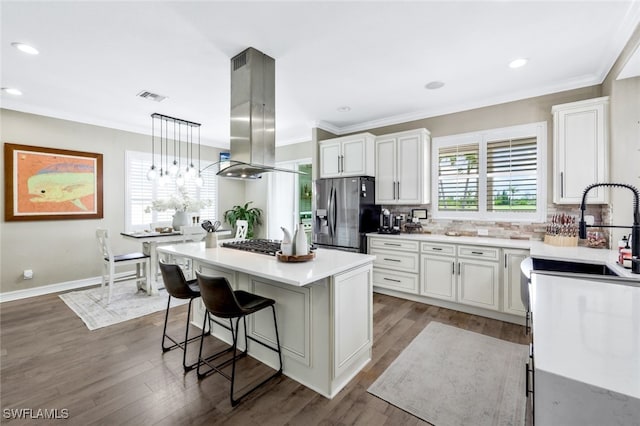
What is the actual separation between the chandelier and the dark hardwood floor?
2.42 meters

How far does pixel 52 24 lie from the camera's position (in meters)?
2.27

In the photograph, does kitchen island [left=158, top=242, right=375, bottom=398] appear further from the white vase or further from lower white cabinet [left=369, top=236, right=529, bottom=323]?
the white vase

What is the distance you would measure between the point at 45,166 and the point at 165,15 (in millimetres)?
3626

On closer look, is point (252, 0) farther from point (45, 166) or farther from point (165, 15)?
point (45, 166)

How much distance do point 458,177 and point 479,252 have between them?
1.23 meters

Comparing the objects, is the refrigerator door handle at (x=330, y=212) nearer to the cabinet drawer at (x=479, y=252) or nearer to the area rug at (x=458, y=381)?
the cabinet drawer at (x=479, y=252)

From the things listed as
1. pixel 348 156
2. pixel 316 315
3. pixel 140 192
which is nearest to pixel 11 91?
pixel 140 192

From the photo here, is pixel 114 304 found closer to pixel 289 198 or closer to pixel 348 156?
pixel 289 198

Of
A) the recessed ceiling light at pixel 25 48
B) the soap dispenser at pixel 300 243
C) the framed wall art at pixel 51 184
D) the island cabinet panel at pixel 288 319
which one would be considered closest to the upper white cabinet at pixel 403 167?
the soap dispenser at pixel 300 243

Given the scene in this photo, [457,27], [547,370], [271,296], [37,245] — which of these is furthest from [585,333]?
[37,245]

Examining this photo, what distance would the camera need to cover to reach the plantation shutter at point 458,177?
3938 mm

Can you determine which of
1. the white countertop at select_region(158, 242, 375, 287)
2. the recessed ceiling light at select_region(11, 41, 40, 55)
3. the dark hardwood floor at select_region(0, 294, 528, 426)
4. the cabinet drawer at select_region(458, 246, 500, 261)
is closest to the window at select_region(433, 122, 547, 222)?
the cabinet drawer at select_region(458, 246, 500, 261)

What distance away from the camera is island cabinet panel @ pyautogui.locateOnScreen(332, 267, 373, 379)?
2.03 meters

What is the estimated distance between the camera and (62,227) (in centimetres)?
438
